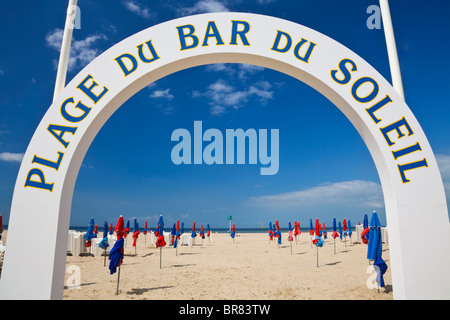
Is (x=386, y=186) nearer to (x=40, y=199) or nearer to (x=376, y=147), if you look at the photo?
(x=376, y=147)

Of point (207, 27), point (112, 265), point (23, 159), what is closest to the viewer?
point (23, 159)

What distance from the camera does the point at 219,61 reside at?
4578mm

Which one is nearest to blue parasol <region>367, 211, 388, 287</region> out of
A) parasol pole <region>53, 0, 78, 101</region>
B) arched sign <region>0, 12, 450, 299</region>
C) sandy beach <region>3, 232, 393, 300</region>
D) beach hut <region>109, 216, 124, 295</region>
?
sandy beach <region>3, 232, 393, 300</region>

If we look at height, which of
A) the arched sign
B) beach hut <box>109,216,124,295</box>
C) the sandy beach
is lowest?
the sandy beach

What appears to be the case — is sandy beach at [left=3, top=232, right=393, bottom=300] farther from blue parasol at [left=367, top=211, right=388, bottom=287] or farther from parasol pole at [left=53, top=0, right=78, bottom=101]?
parasol pole at [left=53, top=0, right=78, bottom=101]

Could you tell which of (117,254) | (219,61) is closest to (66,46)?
(219,61)

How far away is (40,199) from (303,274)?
30.0 ft

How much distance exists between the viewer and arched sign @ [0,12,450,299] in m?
3.73

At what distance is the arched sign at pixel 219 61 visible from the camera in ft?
12.2

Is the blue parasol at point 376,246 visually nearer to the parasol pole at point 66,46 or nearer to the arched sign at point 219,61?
the arched sign at point 219,61

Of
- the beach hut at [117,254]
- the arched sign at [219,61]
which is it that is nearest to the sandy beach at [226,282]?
the beach hut at [117,254]

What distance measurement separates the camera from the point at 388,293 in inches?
298

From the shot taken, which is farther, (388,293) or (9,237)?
(388,293)
